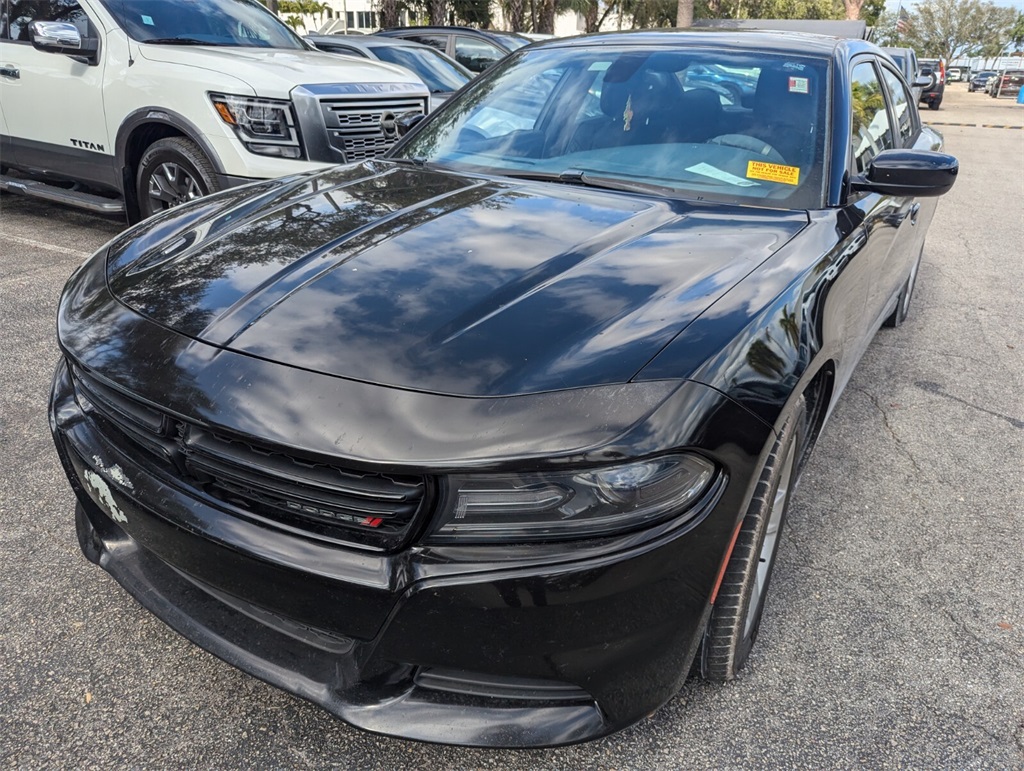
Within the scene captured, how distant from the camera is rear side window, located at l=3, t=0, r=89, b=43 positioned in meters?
5.45

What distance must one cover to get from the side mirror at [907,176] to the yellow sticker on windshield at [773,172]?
196 mm

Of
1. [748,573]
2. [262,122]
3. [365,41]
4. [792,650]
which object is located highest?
[365,41]

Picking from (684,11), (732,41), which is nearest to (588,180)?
(732,41)

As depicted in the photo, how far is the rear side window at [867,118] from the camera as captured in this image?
2.85 meters

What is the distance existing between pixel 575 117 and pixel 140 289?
5.65 feet

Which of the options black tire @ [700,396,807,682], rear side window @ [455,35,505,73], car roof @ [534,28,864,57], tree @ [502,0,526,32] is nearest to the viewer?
black tire @ [700,396,807,682]

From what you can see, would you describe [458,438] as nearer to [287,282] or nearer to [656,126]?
[287,282]

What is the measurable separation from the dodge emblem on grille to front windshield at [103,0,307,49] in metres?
1.19

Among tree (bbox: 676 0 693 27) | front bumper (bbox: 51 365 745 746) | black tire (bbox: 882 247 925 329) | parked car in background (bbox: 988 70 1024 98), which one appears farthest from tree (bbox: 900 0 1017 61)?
front bumper (bbox: 51 365 745 746)

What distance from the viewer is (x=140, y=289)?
6.55ft

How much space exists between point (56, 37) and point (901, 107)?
4996 millimetres

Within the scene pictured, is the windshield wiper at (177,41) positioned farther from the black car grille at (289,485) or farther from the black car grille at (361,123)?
the black car grille at (289,485)

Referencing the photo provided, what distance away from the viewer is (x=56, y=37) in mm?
5129

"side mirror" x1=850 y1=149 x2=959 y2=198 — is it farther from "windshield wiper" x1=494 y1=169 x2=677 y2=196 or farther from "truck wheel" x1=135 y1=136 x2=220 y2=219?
"truck wheel" x1=135 y1=136 x2=220 y2=219
